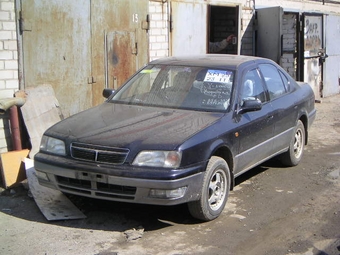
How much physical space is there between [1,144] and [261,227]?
3833 millimetres

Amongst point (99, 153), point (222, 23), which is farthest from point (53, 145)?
point (222, 23)

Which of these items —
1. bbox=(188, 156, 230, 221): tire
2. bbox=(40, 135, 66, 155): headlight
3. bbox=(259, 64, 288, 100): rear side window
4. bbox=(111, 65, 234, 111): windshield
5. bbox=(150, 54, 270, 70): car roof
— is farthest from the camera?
bbox=(259, 64, 288, 100): rear side window

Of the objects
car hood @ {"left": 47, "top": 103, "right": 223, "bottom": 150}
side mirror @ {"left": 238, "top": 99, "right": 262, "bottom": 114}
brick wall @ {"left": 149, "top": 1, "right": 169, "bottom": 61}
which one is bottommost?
car hood @ {"left": 47, "top": 103, "right": 223, "bottom": 150}

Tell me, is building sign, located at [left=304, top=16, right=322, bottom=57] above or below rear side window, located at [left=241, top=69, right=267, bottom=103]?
above

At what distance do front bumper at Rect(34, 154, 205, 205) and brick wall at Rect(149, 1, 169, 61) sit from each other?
201 inches

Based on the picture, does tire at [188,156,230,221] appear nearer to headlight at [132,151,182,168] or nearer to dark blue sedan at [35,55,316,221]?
dark blue sedan at [35,55,316,221]

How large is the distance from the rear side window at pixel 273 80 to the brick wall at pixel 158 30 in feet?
10.5

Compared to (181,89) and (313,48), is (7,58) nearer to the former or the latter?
(181,89)

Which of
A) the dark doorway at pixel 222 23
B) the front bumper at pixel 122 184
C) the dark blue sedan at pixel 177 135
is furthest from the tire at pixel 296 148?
the dark doorway at pixel 222 23

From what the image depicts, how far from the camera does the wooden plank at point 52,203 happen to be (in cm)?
572

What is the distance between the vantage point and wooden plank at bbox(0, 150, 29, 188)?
6777mm

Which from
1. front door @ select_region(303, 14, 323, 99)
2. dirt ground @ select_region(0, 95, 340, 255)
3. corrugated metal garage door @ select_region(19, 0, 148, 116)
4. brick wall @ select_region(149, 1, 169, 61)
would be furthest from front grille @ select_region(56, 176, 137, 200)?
front door @ select_region(303, 14, 323, 99)

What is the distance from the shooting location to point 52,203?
606 cm

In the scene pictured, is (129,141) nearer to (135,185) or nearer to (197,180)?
(135,185)
